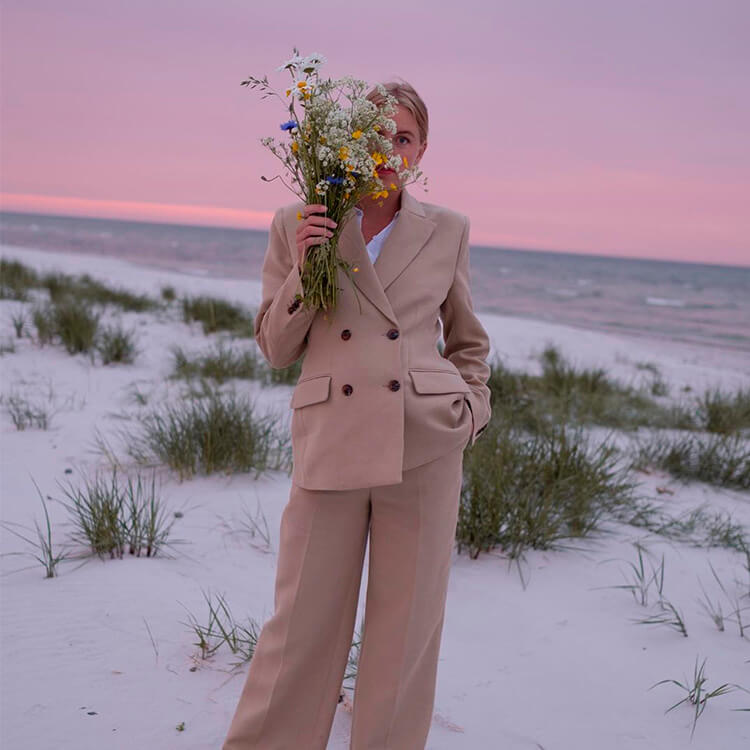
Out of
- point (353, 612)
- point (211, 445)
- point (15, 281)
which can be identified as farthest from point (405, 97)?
point (15, 281)

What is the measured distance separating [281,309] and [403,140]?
53 cm

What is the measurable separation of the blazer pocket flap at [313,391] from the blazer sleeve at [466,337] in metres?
0.43

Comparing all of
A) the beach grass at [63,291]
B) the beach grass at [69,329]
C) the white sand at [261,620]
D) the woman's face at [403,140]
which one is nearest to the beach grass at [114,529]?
the white sand at [261,620]

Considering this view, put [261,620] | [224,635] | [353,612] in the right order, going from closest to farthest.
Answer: [353,612] < [224,635] < [261,620]

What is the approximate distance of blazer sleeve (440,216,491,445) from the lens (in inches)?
76.4

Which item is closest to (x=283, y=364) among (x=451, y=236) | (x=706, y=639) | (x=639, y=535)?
(x=451, y=236)

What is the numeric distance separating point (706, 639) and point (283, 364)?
2.32 metres

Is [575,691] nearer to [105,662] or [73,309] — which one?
[105,662]

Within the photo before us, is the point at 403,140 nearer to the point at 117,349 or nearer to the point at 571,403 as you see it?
the point at 571,403

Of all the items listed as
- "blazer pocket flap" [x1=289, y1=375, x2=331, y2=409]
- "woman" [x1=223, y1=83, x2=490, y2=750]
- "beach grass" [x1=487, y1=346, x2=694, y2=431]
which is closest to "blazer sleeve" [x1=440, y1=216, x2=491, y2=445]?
"woman" [x1=223, y1=83, x2=490, y2=750]

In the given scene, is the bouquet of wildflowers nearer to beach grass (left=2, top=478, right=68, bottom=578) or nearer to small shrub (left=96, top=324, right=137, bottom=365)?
beach grass (left=2, top=478, right=68, bottom=578)

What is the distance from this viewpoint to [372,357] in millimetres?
1682

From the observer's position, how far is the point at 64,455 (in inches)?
166

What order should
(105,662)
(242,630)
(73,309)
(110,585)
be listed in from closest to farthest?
(105,662)
(242,630)
(110,585)
(73,309)
